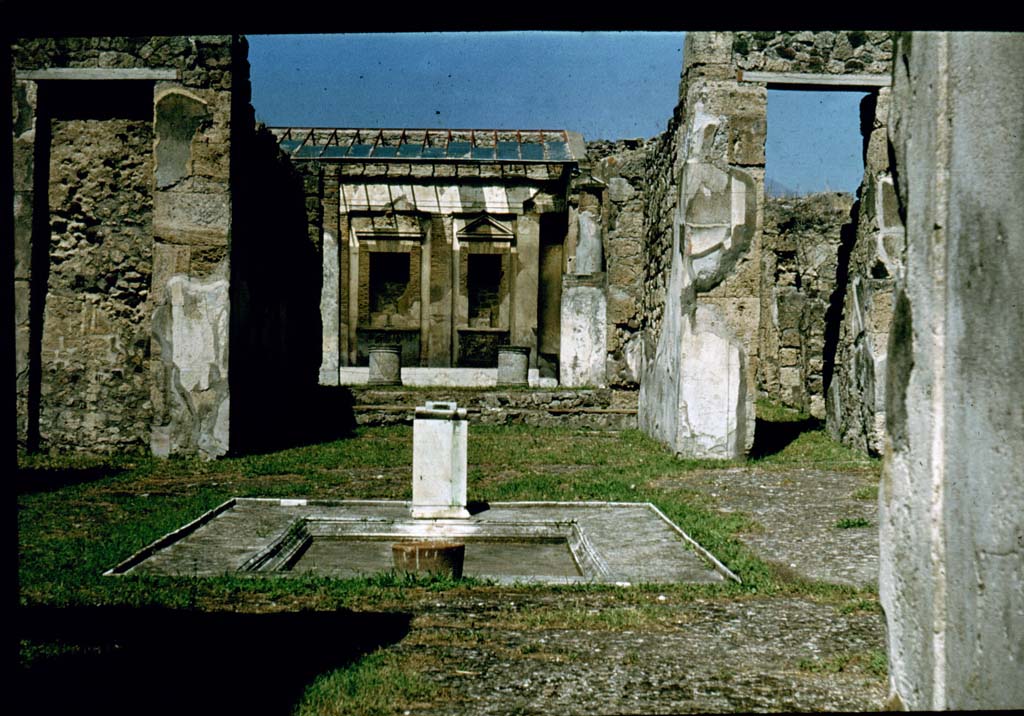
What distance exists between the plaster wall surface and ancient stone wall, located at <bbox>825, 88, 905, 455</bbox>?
6.42 meters

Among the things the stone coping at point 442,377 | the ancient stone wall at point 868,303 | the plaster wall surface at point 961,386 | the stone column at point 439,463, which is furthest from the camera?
the stone coping at point 442,377

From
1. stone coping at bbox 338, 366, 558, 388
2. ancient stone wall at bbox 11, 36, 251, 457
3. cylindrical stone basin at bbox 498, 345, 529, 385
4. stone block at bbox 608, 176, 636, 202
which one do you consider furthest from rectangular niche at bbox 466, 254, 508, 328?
ancient stone wall at bbox 11, 36, 251, 457

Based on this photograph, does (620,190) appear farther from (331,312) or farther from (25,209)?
(25,209)

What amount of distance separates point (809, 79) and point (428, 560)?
659 centimetres

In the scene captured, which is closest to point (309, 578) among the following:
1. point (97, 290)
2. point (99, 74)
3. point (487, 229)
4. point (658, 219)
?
point (97, 290)

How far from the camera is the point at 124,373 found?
8.80m

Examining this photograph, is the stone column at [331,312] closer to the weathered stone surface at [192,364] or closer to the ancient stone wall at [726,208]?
the weathered stone surface at [192,364]

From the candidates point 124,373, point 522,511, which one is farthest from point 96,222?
point 522,511

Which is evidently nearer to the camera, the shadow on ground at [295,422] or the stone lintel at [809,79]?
the stone lintel at [809,79]

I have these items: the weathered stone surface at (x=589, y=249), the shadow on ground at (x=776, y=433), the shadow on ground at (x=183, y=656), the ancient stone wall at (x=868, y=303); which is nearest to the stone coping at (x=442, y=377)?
the weathered stone surface at (x=589, y=249)

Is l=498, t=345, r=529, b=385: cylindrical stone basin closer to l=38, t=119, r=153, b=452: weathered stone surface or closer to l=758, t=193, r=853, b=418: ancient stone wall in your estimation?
l=758, t=193, r=853, b=418: ancient stone wall

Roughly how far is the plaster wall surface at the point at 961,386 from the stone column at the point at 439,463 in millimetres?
3973

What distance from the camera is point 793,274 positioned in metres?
15.0

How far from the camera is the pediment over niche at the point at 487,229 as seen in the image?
71.5ft
